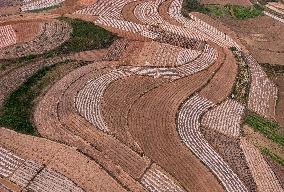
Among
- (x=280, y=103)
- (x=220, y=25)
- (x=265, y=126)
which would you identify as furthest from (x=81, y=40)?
(x=280, y=103)

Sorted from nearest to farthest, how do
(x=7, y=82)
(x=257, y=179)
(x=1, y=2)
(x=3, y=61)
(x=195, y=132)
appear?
(x=257, y=179), (x=195, y=132), (x=7, y=82), (x=3, y=61), (x=1, y=2)

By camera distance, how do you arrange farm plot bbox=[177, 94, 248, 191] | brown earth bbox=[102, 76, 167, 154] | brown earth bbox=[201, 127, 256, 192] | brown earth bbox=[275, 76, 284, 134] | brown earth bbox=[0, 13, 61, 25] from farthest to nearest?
brown earth bbox=[0, 13, 61, 25]
brown earth bbox=[275, 76, 284, 134]
brown earth bbox=[102, 76, 167, 154]
brown earth bbox=[201, 127, 256, 192]
farm plot bbox=[177, 94, 248, 191]

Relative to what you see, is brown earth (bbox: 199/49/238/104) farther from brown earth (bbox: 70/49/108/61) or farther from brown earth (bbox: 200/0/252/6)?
brown earth (bbox: 200/0/252/6)

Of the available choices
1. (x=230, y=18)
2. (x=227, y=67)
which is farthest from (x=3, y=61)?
(x=230, y=18)

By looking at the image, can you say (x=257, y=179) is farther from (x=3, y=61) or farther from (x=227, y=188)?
(x=3, y=61)

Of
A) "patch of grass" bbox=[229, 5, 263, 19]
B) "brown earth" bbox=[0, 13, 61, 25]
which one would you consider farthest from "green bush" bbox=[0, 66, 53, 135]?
"patch of grass" bbox=[229, 5, 263, 19]

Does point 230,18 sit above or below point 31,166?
above

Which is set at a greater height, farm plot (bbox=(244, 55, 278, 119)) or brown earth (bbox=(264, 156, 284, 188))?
farm plot (bbox=(244, 55, 278, 119))

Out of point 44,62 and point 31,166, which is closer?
point 31,166
